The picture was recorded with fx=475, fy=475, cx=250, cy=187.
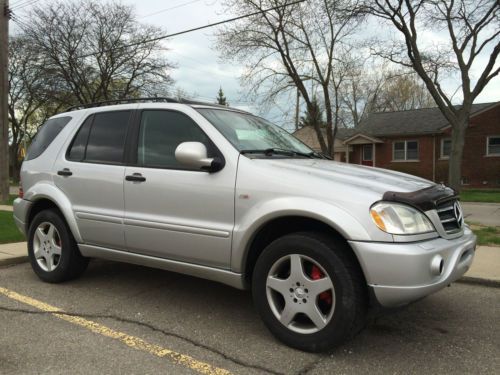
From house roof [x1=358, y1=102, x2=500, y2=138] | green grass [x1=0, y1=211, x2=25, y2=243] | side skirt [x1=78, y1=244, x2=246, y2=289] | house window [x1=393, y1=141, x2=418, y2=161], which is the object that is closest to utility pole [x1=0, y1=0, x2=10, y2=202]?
green grass [x1=0, y1=211, x2=25, y2=243]

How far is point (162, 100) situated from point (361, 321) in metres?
2.61

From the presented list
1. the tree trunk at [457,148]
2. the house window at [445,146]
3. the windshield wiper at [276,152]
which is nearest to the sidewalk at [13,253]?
the windshield wiper at [276,152]

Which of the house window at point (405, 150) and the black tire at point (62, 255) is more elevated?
the house window at point (405, 150)

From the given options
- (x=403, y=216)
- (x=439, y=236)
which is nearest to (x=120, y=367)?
(x=403, y=216)

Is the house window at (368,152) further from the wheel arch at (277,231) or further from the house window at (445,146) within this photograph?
the wheel arch at (277,231)

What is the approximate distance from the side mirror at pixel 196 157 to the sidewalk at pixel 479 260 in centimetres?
329

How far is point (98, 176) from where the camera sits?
450cm

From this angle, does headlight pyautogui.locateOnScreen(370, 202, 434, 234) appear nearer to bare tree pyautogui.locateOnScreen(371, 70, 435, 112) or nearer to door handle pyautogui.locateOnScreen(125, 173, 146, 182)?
door handle pyautogui.locateOnScreen(125, 173, 146, 182)

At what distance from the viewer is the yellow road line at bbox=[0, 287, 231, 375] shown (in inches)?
124

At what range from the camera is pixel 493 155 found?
83.6 ft

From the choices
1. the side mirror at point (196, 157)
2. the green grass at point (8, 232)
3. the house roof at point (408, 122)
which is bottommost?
the green grass at point (8, 232)

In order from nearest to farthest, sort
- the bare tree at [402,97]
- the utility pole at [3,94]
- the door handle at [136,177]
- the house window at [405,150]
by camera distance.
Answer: the door handle at [136,177], the utility pole at [3,94], the house window at [405,150], the bare tree at [402,97]

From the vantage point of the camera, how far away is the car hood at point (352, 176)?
3.30 metres

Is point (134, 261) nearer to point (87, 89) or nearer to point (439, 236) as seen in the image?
point (439, 236)
